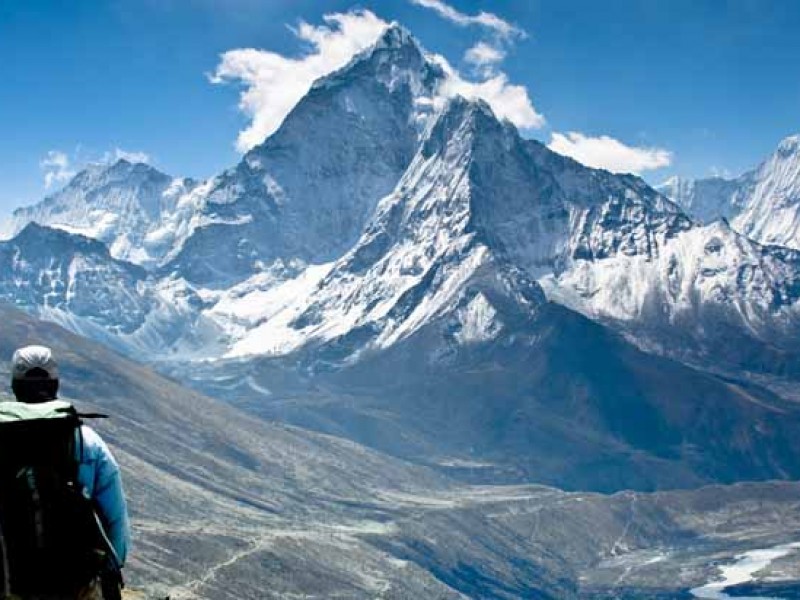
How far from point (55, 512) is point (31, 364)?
2.09 m

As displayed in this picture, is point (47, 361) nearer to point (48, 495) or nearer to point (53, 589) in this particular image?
point (48, 495)

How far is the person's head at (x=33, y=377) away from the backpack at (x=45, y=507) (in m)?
0.59

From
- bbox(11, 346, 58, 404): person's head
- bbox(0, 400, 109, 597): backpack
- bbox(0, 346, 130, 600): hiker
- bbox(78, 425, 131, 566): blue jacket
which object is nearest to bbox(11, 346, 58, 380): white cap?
bbox(11, 346, 58, 404): person's head

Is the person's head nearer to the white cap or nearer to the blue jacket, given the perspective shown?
the white cap

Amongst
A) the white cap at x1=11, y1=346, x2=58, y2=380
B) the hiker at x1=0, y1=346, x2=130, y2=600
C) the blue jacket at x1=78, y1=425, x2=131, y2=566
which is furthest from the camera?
the white cap at x1=11, y1=346, x2=58, y2=380

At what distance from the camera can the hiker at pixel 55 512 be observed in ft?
55.4

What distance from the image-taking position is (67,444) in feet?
56.2

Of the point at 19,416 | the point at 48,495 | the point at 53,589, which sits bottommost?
the point at 53,589

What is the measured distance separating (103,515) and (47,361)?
90.1 inches

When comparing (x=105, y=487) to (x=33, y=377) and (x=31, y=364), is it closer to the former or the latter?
(x=33, y=377)

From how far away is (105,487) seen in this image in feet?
57.4

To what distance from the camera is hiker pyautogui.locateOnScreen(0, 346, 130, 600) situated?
1688 cm

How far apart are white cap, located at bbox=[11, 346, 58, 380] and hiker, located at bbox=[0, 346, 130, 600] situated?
0.56 metres

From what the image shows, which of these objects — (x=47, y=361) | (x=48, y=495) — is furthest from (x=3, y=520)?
(x=47, y=361)
